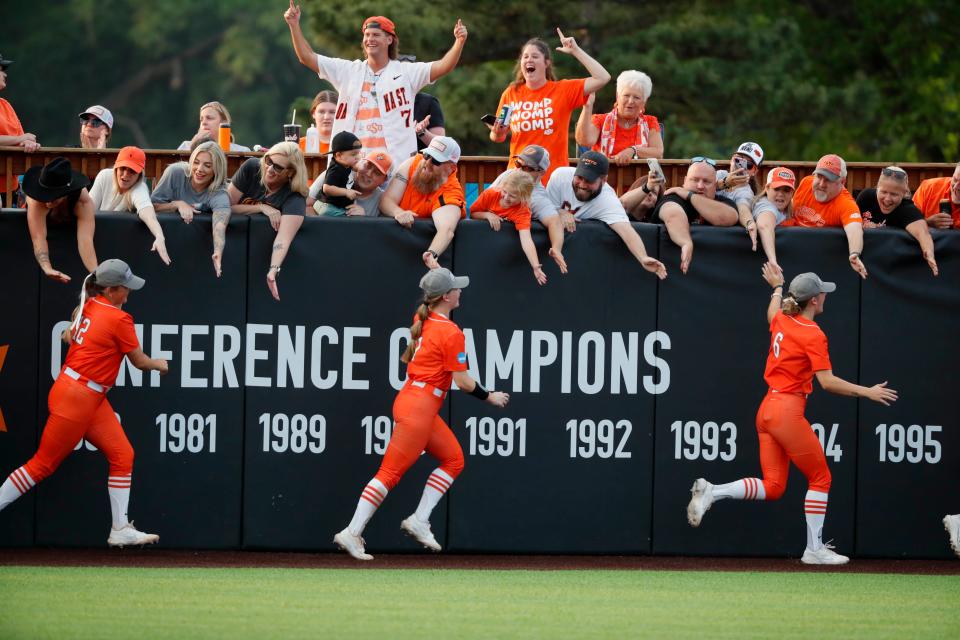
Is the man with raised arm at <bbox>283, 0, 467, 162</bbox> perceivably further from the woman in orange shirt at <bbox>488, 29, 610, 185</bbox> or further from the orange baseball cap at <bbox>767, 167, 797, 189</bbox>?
the orange baseball cap at <bbox>767, 167, 797, 189</bbox>

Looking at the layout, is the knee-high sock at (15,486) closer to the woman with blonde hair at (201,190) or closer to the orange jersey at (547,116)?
the woman with blonde hair at (201,190)

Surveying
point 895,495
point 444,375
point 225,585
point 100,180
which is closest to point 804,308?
point 895,495

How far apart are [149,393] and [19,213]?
1.63 meters

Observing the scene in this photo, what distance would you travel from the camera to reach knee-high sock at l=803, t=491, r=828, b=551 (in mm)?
11164

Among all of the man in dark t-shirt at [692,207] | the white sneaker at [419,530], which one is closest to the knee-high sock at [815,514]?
the man in dark t-shirt at [692,207]

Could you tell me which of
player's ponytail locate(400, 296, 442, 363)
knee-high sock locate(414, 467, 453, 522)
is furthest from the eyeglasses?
knee-high sock locate(414, 467, 453, 522)

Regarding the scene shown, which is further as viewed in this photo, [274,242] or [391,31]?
[391,31]

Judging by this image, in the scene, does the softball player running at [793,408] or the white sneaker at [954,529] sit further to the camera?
the white sneaker at [954,529]

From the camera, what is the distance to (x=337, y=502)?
459 inches

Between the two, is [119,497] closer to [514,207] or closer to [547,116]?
[514,207]

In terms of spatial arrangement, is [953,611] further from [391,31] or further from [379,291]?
[391,31]

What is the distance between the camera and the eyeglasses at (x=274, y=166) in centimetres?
1119

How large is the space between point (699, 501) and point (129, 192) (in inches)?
187

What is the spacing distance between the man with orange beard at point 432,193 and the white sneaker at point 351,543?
2.04m
